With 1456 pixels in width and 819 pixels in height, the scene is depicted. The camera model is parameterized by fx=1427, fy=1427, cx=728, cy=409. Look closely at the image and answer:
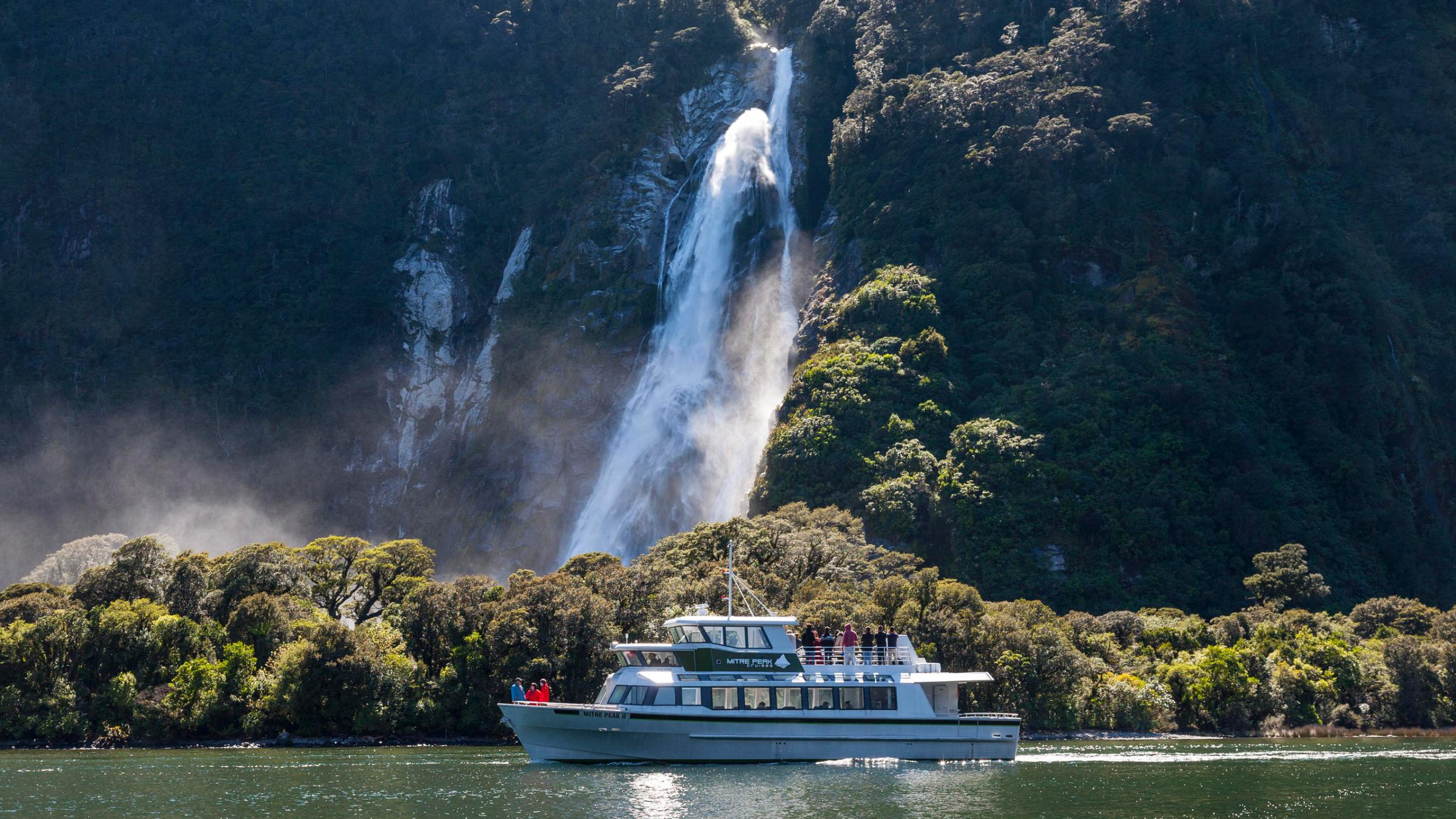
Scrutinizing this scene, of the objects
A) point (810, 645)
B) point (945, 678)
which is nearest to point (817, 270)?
point (810, 645)

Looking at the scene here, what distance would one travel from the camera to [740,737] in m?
50.2

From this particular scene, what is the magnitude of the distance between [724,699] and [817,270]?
66413 mm

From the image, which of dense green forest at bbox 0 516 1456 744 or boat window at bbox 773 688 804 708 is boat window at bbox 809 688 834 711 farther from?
dense green forest at bbox 0 516 1456 744

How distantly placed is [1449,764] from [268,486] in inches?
3944

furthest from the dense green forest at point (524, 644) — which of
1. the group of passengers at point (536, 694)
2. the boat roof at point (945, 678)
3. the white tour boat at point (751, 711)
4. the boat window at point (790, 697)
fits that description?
the boat window at point (790, 697)

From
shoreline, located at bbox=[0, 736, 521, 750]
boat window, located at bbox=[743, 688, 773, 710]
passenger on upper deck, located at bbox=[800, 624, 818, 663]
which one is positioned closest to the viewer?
boat window, located at bbox=[743, 688, 773, 710]

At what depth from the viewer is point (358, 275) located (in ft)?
439

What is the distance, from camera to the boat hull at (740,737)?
164 feet

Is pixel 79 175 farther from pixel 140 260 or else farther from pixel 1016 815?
pixel 1016 815

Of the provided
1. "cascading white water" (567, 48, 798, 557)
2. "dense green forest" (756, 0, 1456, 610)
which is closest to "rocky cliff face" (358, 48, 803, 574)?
"cascading white water" (567, 48, 798, 557)

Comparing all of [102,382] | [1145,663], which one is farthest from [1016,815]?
[102,382]

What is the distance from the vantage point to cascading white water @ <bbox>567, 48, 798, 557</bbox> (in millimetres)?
102250

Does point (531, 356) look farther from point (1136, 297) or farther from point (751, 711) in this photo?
point (751, 711)

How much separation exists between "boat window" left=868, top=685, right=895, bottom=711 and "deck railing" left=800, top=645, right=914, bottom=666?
93cm
